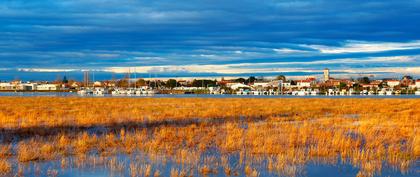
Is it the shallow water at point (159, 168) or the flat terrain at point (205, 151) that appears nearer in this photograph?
the shallow water at point (159, 168)

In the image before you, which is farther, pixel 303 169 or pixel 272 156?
pixel 272 156

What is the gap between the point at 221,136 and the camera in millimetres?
21016

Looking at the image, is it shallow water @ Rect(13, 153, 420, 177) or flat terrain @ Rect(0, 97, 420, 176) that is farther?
flat terrain @ Rect(0, 97, 420, 176)

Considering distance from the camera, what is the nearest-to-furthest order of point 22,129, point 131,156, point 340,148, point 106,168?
point 106,168
point 131,156
point 340,148
point 22,129

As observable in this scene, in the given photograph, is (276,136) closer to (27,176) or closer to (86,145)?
(86,145)

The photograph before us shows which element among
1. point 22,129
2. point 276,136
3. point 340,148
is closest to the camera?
point 340,148

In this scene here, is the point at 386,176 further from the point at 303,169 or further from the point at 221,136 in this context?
the point at 221,136

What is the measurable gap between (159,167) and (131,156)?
214cm

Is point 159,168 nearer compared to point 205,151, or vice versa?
point 159,168

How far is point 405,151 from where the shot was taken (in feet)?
53.4

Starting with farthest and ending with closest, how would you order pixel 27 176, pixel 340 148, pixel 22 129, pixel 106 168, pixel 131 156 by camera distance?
pixel 22 129 → pixel 340 148 → pixel 131 156 → pixel 106 168 → pixel 27 176

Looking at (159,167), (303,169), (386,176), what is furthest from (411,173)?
(159,167)

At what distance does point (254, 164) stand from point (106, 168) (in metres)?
3.86

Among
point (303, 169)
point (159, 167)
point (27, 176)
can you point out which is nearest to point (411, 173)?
point (303, 169)
